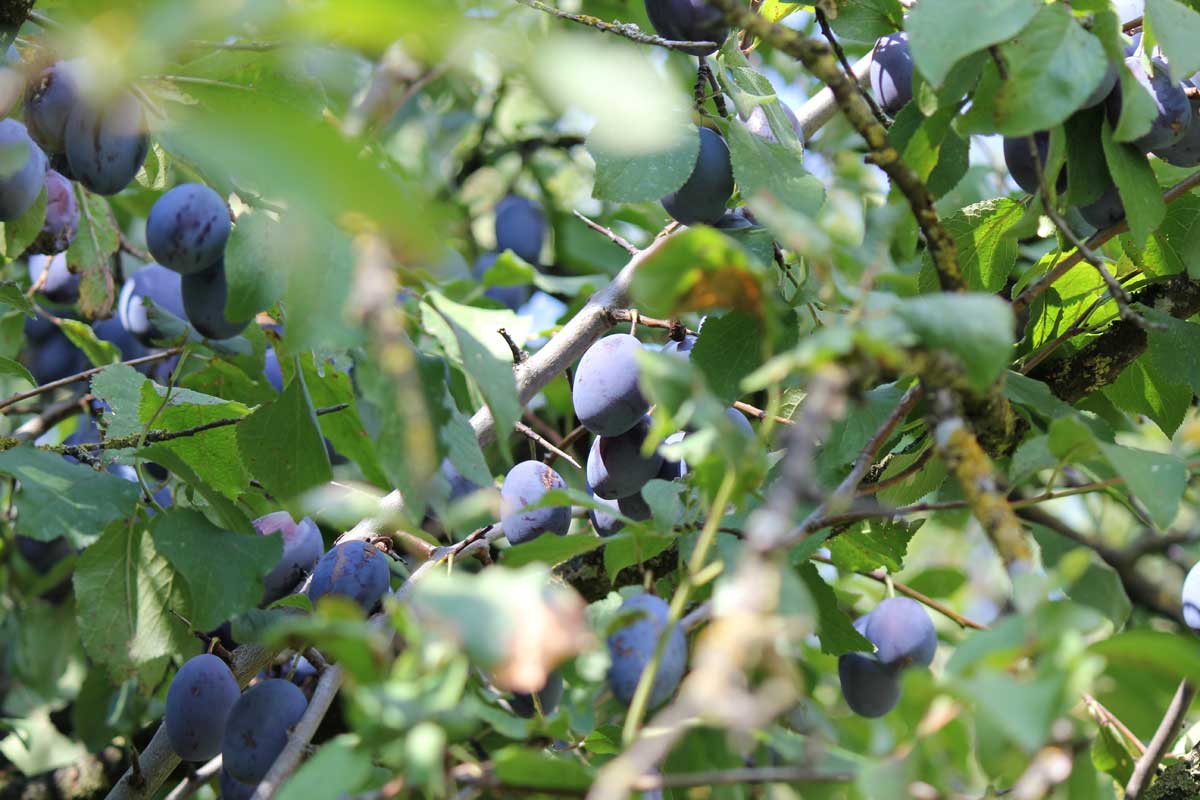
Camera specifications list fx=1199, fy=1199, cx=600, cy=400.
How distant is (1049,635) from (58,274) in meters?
1.48

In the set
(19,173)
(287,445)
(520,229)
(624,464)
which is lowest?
(520,229)

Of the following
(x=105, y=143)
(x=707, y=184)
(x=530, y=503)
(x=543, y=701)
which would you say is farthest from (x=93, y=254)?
(x=543, y=701)

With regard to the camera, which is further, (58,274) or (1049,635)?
(58,274)

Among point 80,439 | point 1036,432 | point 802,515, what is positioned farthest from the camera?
point 80,439

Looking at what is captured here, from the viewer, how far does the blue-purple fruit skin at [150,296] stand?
1499 millimetres

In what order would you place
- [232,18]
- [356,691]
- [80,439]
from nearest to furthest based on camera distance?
[232,18], [356,691], [80,439]

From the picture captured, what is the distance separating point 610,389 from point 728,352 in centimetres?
14

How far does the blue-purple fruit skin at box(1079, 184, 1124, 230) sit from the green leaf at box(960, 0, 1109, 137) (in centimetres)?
18

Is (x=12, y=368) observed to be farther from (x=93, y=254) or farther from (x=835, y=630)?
(x=835, y=630)

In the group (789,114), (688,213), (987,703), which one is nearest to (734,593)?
(987,703)

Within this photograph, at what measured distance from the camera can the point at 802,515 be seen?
2.71 feet

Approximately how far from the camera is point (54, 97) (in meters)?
1.01

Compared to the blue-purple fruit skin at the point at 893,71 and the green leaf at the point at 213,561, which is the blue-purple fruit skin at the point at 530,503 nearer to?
the green leaf at the point at 213,561

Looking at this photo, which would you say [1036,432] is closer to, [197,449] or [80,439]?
[197,449]
